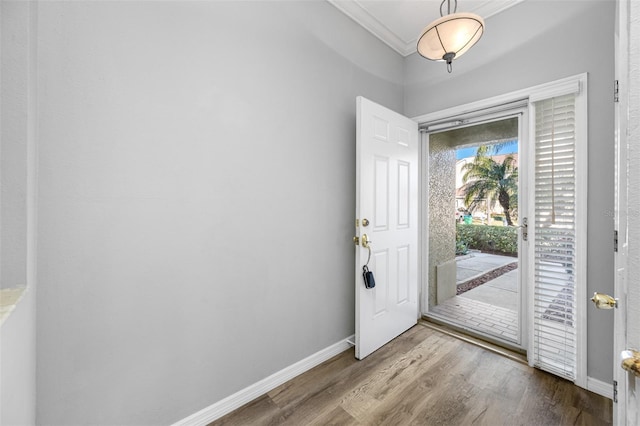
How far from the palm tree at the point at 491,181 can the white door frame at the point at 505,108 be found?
0.40 meters

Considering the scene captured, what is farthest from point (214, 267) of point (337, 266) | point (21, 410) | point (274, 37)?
point (274, 37)

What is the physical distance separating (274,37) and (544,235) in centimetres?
235

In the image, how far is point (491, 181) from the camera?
245cm

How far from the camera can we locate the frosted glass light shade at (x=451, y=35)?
4.42 ft

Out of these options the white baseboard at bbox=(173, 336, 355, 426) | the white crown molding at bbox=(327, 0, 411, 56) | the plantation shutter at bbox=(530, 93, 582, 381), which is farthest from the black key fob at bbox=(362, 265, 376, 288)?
the white crown molding at bbox=(327, 0, 411, 56)

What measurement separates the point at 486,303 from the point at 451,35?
242cm

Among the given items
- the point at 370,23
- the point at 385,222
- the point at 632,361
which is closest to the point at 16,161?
the point at 632,361

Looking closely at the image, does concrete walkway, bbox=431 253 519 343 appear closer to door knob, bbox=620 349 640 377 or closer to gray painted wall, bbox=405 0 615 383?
gray painted wall, bbox=405 0 615 383

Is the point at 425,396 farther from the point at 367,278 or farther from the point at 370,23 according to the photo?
the point at 370,23

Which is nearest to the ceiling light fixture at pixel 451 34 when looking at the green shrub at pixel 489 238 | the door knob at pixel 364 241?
the door knob at pixel 364 241

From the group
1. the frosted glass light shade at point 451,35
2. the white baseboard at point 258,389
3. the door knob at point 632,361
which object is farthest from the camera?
the white baseboard at point 258,389

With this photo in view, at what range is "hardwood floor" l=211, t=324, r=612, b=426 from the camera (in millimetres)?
1520

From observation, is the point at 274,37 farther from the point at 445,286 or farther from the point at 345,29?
the point at 445,286

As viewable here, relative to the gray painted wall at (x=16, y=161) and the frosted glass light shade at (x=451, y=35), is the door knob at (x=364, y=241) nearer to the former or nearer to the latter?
the frosted glass light shade at (x=451, y=35)
